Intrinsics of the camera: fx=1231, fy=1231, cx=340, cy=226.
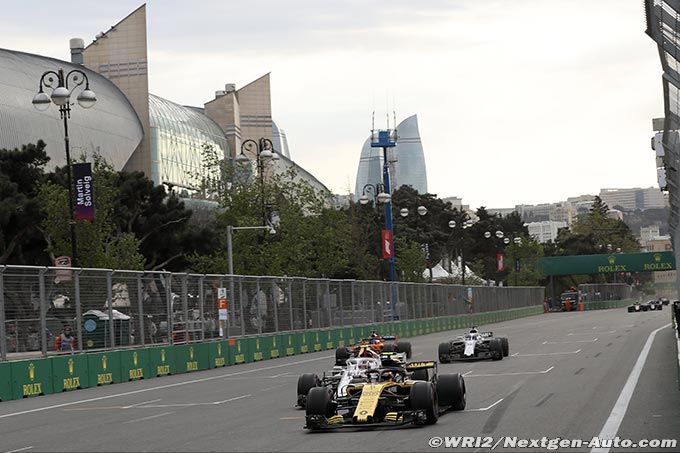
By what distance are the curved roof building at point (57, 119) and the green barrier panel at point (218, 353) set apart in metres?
48.6

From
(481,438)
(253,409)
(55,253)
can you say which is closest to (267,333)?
(55,253)

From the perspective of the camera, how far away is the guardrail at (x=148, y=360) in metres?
28.2

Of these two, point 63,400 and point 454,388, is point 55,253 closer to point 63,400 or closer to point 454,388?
point 63,400

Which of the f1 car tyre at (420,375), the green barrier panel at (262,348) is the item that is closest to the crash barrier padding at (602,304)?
the green barrier panel at (262,348)

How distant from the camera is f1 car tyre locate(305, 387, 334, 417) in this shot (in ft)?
53.8

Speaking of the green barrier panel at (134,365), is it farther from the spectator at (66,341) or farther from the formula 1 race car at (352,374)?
the formula 1 race car at (352,374)

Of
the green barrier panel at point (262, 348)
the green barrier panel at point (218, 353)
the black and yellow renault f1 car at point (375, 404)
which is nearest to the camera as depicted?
the black and yellow renault f1 car at point (375, 404)

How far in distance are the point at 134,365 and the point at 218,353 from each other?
651 centimetres

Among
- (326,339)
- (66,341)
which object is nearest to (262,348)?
(326,339)

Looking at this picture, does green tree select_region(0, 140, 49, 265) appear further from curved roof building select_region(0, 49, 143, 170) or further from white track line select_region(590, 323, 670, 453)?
white track line select_region(590, 323, 670, 453)

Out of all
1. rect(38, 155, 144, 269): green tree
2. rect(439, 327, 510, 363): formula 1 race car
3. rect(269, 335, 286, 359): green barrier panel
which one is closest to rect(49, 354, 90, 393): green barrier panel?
rect(439, 327, 510, 363): formula 1 race car

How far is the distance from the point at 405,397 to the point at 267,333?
29.3 m

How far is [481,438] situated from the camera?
1470 cm

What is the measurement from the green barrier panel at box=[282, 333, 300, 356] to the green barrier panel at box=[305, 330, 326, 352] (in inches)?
53.7
